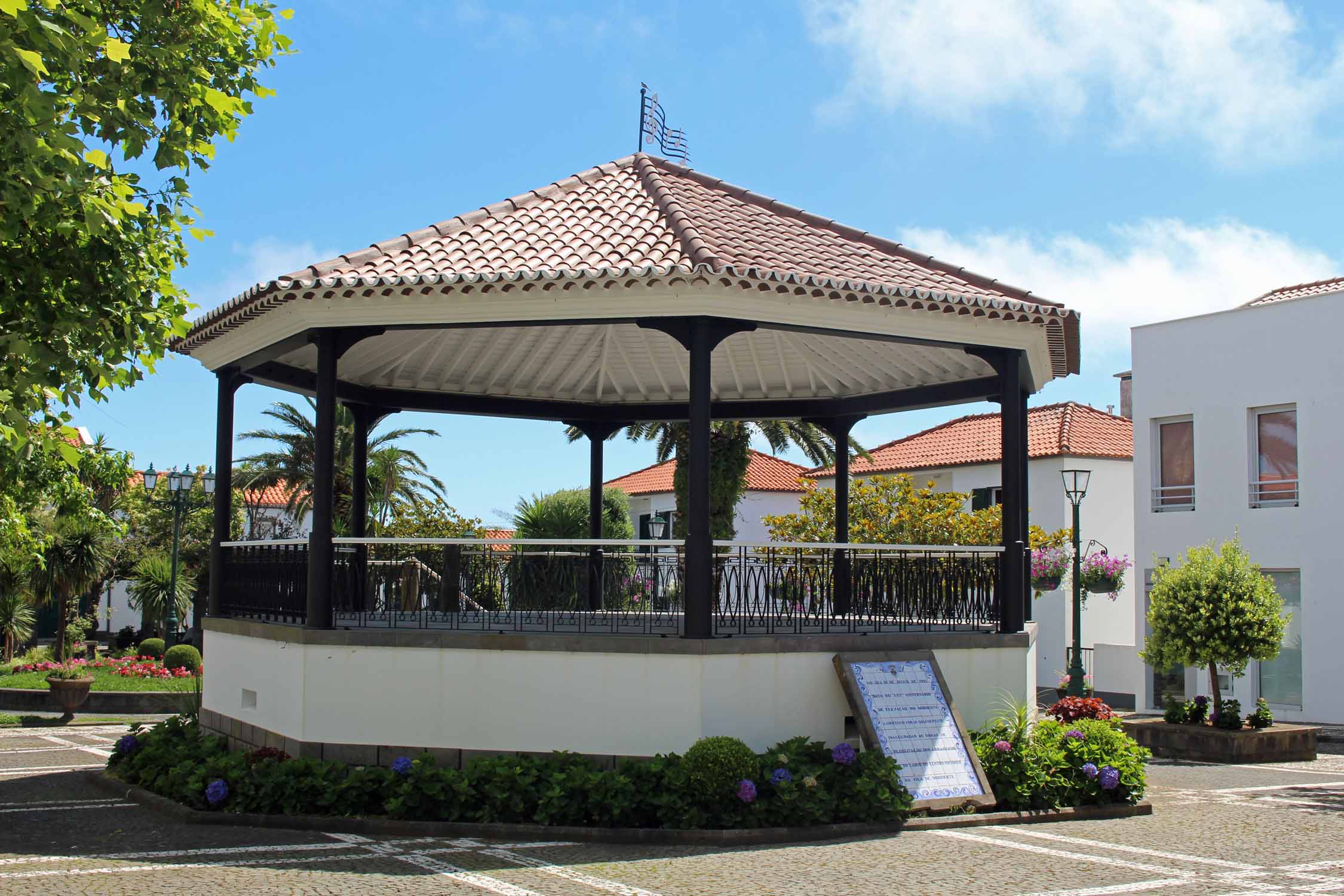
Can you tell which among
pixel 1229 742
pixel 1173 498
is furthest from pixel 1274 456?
pixel 1229 742

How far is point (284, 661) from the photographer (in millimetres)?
11555

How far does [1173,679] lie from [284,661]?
67.0 ft

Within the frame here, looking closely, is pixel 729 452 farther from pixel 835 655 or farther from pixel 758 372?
pixel 835 655

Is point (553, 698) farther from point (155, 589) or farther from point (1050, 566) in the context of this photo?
point (155, 589)

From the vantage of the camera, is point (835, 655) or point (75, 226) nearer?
point (75, 226)

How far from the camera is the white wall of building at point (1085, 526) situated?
109 feet

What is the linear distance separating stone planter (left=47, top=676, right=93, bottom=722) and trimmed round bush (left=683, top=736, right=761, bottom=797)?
14123 millimetres

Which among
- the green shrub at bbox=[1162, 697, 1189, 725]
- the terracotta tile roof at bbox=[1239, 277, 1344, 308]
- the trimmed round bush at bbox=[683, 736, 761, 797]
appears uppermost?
the terracotta tile roof at bbox=[1239, 277, 1344, 308]

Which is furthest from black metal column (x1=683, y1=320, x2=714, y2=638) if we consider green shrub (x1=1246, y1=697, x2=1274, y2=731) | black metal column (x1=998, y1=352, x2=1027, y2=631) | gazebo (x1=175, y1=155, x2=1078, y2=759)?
green shrub (x1=1246, y1=697, x2=1274, y2=731)

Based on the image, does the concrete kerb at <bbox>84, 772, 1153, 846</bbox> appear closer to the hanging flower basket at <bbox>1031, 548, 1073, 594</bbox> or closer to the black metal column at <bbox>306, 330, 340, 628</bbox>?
the black metal column at <bbox>306, 330, 340, 628</bbox>

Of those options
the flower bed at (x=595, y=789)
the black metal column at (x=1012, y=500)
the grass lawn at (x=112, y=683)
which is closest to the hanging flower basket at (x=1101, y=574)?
the black metal column at (x=1012, y=500)

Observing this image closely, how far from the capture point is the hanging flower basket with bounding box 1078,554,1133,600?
90.5 feet

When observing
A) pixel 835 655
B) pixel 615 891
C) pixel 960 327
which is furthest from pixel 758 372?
pixel 615 891

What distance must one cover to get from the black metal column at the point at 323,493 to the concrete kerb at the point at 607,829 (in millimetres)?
1860
